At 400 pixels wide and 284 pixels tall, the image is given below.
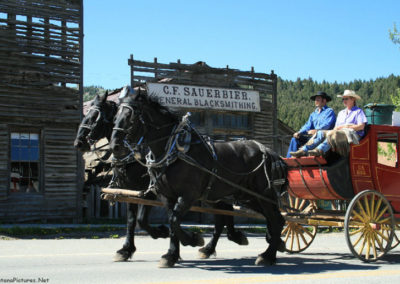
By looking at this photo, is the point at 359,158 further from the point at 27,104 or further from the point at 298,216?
the point at 27,104

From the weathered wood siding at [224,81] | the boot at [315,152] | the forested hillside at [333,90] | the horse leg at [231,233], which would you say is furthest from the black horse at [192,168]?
the forested hillside at [333,90]

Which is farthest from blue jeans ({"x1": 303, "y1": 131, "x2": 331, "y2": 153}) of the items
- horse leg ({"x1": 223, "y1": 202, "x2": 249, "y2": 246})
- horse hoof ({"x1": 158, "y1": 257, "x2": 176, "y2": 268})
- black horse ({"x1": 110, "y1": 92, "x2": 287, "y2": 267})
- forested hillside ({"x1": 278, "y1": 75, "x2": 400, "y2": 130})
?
forested hillside ({"x1": 278, "y1": 75, "x2": 400, "y2": 130})

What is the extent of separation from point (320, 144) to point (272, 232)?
1.74 metres

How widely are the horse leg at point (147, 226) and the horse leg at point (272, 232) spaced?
68.5 inches

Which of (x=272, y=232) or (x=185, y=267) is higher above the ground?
(x=272, y=232)

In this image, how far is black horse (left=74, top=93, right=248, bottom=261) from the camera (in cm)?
916

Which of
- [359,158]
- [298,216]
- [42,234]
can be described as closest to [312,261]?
[298,216]

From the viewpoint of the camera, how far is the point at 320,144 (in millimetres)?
9289

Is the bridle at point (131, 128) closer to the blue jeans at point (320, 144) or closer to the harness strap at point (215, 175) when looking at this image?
the harness strap at point (215, 175)

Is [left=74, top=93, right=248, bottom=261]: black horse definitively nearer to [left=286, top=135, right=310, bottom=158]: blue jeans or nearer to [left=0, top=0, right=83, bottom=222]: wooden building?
[left=286, top=135, right=310, bottom=158]: blue jeans

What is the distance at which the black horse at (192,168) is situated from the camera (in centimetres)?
820

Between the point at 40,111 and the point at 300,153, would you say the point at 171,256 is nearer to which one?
the point at 300,153

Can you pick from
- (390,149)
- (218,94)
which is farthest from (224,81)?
(390,149)

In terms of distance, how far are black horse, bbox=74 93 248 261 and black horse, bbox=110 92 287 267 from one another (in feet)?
2.71
